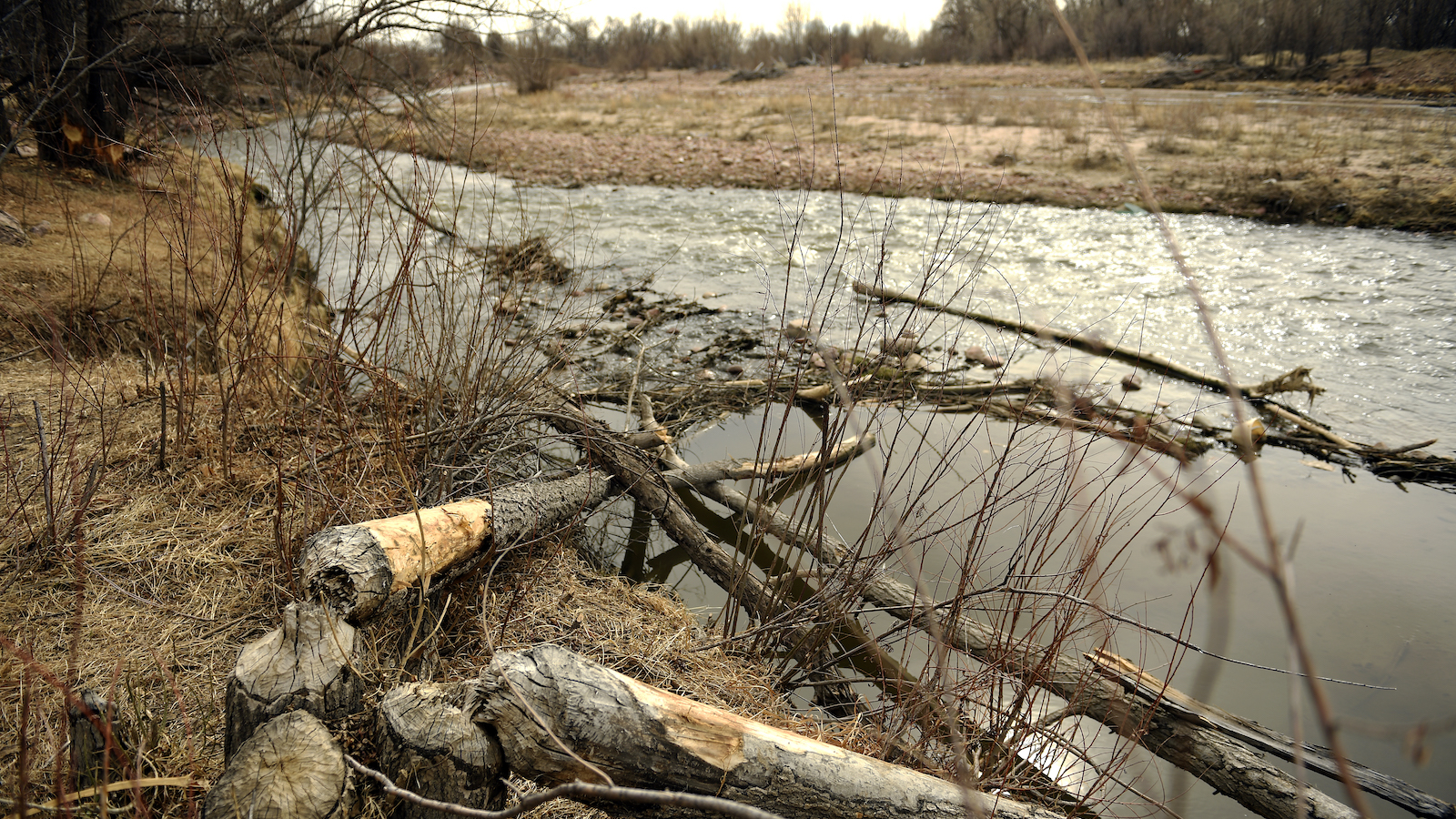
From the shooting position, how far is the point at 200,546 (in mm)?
2625

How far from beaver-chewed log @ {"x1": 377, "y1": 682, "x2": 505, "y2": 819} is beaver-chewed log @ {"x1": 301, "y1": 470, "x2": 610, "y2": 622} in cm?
39

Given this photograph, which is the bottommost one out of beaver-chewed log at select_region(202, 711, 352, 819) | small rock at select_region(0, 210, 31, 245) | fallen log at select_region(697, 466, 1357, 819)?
fallen log at select_region(697, 466, 1357, 819)

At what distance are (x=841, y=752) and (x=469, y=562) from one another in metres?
1.40

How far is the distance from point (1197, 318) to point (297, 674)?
6159 mm

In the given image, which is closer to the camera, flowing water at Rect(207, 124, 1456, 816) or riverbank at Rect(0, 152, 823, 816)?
riverbank at Rect(0, 152, 823, 816)

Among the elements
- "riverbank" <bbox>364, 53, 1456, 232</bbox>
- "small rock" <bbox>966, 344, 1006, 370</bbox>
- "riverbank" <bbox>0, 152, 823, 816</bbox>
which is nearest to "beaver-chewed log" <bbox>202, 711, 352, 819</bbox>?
"riverbank" <bbox>0, 152, 823, 816</bbox>

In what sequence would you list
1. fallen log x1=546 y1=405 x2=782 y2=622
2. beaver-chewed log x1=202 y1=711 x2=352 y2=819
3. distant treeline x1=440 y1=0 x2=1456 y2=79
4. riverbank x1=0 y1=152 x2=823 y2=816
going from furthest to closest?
distant treeline x1=440 y1=0 x2=1456 y2=79 < fallen log x1=546 y1=405 x2=782 y2=622 < riverbank x1=0 y1=152 x2=823 y2=816 < beaver-chewed log x1=202 y1=711 x2=352 y2=819

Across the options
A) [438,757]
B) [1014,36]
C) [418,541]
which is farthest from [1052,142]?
[1014,36]

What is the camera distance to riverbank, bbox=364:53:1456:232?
8164 mm

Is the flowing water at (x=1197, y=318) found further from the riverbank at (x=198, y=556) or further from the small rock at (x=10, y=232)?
the small rock at (x=10, y=232)

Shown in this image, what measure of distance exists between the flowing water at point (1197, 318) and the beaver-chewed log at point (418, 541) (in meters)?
0.78

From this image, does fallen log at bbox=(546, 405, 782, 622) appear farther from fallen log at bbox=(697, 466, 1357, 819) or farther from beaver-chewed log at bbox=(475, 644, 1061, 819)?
beaver-chewed log at bbox=(475, 644, 1061, 819)

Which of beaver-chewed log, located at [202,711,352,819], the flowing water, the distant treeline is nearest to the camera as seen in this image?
beaver-chewed log, located at [202,711,352,819]

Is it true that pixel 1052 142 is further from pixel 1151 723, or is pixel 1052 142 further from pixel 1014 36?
pixel 1014 36
